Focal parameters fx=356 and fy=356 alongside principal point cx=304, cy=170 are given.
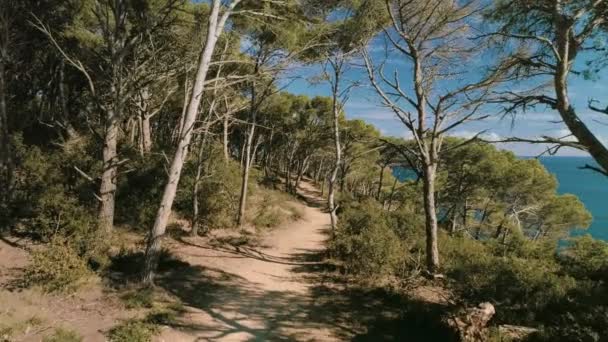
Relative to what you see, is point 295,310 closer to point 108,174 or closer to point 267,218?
point 108,174

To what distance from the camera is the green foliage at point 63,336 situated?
4.46 metres

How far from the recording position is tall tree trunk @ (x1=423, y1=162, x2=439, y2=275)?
25.7 ft

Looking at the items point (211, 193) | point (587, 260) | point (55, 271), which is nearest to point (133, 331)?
point (55, 271)

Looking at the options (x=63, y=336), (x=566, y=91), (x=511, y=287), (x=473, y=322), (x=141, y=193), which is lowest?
(x=63, y=336)

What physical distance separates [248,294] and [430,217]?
421 cm

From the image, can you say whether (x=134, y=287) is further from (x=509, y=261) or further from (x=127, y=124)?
(x=127, y=124)

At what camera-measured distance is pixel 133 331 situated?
4691 millimetres

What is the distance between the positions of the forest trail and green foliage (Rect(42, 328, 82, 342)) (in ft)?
3.35

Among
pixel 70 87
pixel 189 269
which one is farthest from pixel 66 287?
pixel 70 87

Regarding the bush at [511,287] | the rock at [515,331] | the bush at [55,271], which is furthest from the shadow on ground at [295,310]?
the bush at [55,271]

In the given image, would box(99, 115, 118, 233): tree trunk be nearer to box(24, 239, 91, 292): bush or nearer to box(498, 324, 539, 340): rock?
box(24, 239, 91, 292): bush

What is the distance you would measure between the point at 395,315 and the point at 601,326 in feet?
9.15

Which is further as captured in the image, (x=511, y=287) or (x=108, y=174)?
(x=108, y=174)

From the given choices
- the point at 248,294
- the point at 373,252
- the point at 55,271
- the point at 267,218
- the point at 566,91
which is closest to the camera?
the point at 566,91
